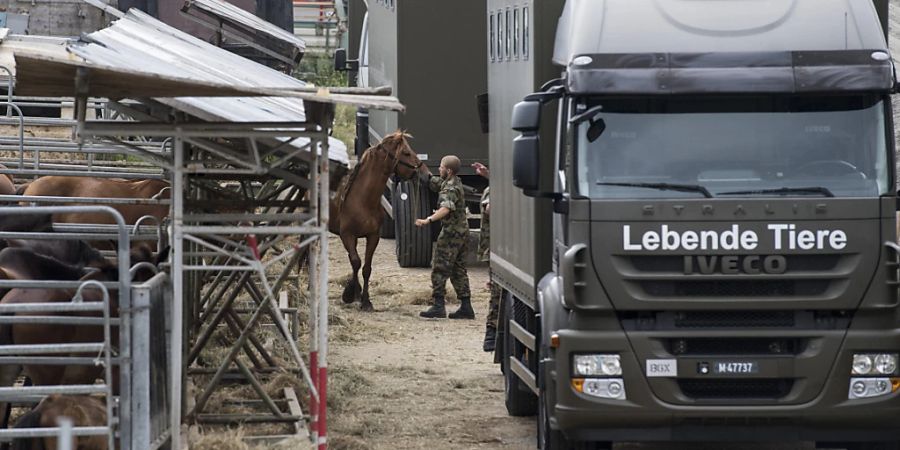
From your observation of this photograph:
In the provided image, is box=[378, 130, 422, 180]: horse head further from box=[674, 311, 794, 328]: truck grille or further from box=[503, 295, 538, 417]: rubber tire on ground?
box=[674, 311, 794, 328]: truck grille

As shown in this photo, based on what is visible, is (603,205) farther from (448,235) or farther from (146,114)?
(448,235)

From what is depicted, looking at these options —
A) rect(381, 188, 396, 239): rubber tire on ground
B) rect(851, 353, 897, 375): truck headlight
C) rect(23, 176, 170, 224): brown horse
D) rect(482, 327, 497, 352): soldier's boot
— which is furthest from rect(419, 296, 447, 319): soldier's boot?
rect(851, 353, 897, 375): truck headlight

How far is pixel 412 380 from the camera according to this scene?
42.9 ft

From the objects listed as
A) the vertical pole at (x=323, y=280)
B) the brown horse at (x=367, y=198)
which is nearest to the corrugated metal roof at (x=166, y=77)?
the vertical pole at (x=323, y=280)

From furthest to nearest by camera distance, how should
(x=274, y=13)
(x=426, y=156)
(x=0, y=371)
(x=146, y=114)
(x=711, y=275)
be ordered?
(x=274, y=13)
(x=426, y=156)
(x=146, y=114)
(x=0, y=371)
(x=711, y=275)

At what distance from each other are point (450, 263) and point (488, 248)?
78 cm

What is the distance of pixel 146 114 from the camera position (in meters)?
9.55

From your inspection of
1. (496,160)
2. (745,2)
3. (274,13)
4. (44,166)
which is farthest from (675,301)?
(274,13)

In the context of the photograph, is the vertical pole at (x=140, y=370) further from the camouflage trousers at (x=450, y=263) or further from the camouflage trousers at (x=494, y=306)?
the camouflage trousers at (x=450, y=263)

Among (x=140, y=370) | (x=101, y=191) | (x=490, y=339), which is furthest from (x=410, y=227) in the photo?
(x=140, y=370)

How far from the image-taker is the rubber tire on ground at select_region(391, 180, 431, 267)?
2016 cm

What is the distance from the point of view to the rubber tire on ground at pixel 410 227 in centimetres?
2016

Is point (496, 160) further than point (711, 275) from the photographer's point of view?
Yes

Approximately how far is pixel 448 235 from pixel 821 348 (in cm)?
896
